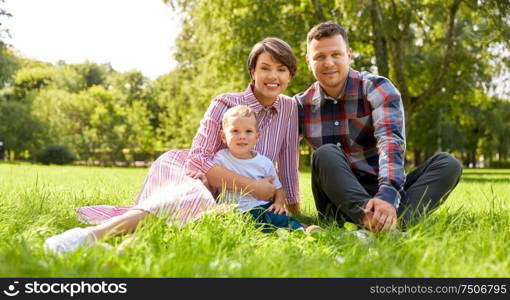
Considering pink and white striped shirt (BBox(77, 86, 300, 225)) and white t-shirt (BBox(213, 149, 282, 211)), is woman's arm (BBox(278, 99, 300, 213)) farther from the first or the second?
white t-shirt (BBox(213, 149, 282, 211))

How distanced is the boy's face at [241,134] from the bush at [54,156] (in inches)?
1137

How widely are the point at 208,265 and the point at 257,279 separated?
0.27 meters

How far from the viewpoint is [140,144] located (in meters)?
36.4

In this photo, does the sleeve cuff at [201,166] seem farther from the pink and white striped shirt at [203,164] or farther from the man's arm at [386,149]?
the man's arm at [386,149]

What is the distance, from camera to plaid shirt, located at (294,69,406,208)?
3.36m

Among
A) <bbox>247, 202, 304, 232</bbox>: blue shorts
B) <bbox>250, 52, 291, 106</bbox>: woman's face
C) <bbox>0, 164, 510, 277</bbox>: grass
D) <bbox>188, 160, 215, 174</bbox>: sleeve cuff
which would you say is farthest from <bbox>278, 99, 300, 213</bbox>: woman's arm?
<bbox>0, 164, 510, 277</bbox>: grass

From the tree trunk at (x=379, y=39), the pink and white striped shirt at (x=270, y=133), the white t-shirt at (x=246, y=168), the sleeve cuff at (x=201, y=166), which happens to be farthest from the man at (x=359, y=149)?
the tree trunk at (x=379, y=39)

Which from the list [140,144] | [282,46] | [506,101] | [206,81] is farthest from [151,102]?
[282,46]

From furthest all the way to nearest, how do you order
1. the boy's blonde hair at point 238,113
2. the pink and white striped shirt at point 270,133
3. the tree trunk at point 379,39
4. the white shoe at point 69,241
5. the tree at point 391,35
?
the tree trunk at point 379,39, the tree at point 391,35, the pink and white striped shirt at point 270,133, the boy's blonde hair at point 238,113, the white shoe at point 69,241

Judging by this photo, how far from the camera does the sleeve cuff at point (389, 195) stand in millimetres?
3095

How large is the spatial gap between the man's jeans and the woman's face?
0.60 metres

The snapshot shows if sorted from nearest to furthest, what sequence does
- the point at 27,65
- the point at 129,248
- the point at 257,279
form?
the point at 257,279
the point at 129,248
the point at 27,65

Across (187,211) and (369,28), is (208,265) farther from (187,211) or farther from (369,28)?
(369,28)

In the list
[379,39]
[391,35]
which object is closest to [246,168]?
[379,39]
